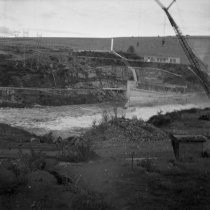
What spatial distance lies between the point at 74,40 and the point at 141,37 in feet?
63.5

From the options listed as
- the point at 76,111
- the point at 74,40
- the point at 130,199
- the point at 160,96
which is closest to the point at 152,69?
the point at 160,96

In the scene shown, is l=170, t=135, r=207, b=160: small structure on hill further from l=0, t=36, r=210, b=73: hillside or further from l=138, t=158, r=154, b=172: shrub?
l=0, t=36, r=210, b=73: hillside

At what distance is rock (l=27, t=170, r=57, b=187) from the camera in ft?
30.4

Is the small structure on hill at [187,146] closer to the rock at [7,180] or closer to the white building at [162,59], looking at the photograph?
the rock at [7,180]

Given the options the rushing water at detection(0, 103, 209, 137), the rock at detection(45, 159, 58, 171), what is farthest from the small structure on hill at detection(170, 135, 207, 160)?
the rushing water at detection(0, 103, 209, 137)

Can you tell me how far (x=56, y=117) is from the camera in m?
36.0

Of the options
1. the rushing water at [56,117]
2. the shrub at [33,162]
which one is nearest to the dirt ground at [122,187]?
the shrub at [33,162]

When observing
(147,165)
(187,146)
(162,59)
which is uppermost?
(162,59)

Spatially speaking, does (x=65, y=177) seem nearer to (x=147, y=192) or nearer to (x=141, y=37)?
(x=147, y=192)

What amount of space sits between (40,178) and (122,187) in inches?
72.8

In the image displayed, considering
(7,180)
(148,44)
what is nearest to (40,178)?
(7,180)

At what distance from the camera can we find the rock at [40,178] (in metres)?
9.26

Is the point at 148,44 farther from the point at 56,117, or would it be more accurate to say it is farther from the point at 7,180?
the point at 7,180

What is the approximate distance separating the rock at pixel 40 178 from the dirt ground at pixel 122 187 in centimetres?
6
